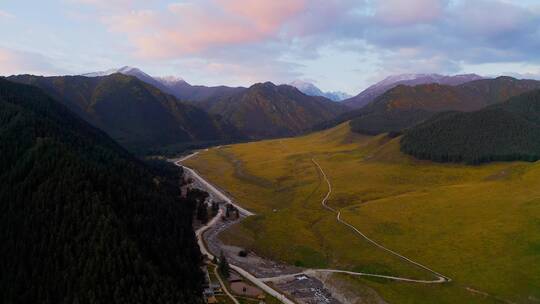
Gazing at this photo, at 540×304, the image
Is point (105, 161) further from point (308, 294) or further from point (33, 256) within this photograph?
point (308, 294)

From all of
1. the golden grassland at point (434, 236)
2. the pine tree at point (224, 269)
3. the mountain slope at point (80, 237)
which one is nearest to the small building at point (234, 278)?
A: the pine tree at point (224, 269)

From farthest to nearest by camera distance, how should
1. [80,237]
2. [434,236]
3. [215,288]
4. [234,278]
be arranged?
[434,236]
[234,278]
[215,288]
[80,237]

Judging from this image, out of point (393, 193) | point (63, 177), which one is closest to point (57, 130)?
point (63, 177)

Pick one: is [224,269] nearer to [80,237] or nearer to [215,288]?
[215,288]

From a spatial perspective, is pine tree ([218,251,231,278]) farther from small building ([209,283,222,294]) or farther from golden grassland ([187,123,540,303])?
golden grassland ([187,123,540,303])

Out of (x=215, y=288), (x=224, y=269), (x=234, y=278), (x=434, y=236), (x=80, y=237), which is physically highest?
(x=80, y=237)

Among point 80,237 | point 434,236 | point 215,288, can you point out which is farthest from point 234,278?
point 434,236

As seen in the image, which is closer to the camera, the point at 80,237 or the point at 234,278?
the point at 80,237

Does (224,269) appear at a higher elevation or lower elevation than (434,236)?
lower

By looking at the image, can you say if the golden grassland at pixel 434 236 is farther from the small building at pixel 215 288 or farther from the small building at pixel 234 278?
the small building at pixel 215 288
